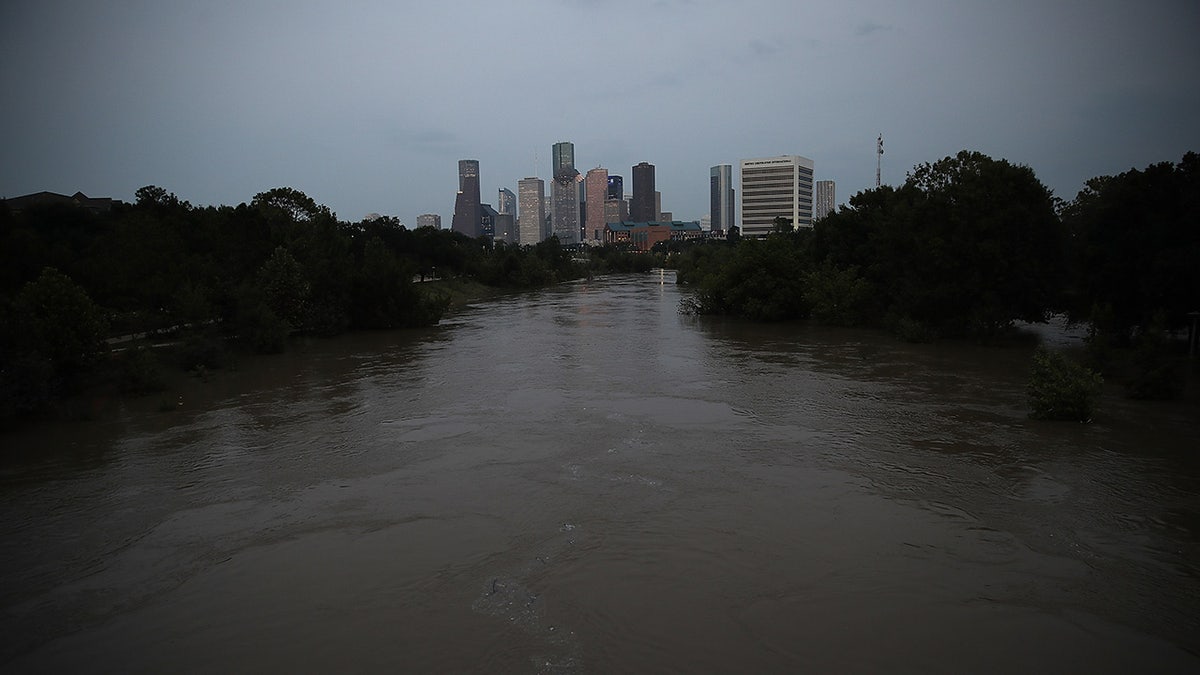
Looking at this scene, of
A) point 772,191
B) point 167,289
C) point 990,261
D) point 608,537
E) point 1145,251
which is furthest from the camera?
point 772,191

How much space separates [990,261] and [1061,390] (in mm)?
12817

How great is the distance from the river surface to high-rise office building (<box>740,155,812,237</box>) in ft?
466

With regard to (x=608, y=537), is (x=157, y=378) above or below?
above

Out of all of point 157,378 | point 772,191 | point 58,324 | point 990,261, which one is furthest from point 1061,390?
point 772,191

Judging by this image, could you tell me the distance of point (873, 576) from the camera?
8102 mm

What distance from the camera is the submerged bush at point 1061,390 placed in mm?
14164

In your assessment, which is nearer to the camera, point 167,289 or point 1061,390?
point 1061,390

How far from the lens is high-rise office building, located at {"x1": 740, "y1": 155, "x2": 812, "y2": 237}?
6053 inches

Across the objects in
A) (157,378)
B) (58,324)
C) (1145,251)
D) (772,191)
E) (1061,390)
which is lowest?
(157,378)

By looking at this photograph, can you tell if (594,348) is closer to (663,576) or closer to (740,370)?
(740,370)

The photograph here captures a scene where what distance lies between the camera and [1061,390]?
14211mm

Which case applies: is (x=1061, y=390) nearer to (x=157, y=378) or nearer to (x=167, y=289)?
(x=157, y=378)

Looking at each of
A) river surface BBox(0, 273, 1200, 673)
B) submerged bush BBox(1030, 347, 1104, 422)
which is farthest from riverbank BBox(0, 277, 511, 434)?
submerged bush BBox(1030, 347, 1104, 422)

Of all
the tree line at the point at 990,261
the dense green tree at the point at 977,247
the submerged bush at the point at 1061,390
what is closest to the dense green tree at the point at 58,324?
the submerged bush at the point at 1061,390
